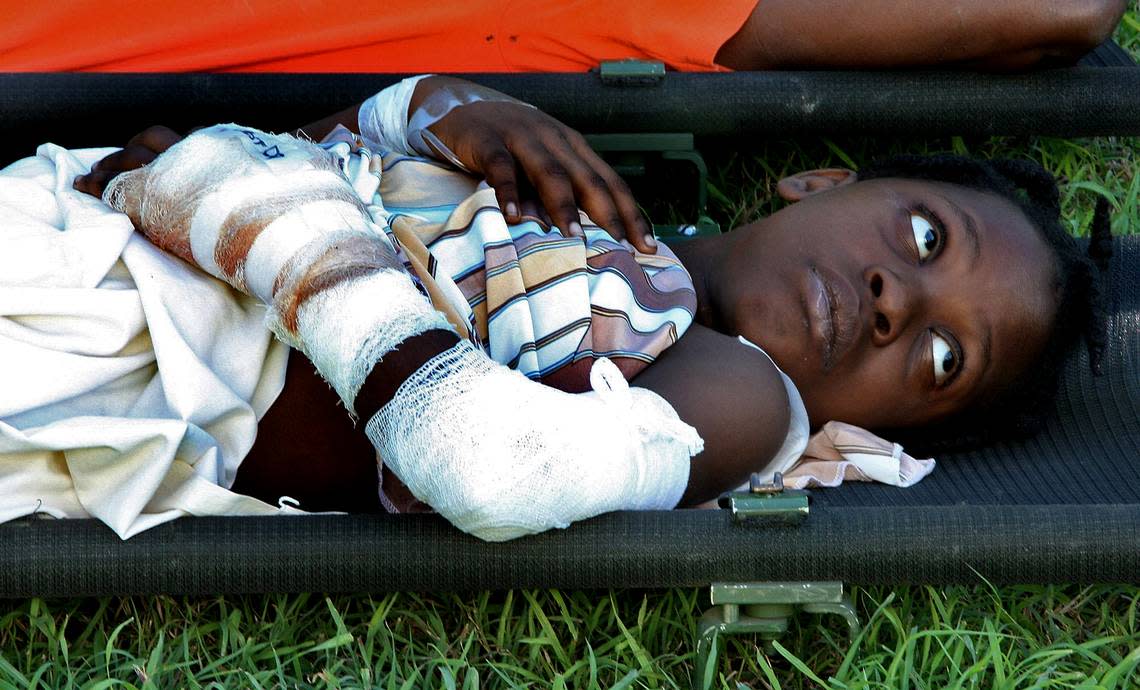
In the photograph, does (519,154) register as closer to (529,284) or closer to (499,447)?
(529,284)

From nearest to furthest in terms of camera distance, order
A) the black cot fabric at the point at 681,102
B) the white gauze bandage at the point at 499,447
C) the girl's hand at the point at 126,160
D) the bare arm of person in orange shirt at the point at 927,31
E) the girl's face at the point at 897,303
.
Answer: the white gauze bandage at the point at 499,447 < the girl's hand at the point at 126,160 < the girl's face at the point at 897,303 < the black cot fabric at the point at 681,102 < the bare arm of person in orange shirt at the point at 927,31

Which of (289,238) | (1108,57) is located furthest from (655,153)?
(289,238)

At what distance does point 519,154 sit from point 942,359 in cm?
72

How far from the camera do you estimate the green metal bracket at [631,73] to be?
2422 mm

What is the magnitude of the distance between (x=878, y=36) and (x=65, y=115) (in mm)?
1515

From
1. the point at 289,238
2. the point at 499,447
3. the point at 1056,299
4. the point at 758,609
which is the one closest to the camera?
the point at 499,447

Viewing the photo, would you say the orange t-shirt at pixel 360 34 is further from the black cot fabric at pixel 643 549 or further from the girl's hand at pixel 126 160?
the black cot fabric at pixel 643 549

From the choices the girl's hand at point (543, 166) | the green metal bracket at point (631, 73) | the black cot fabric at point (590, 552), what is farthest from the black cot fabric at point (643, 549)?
the green metal bracket at point (631, 73)

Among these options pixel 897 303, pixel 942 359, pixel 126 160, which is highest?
pixel 126 160

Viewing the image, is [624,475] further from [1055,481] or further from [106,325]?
[1055,481]

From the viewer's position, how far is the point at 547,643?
167 cm

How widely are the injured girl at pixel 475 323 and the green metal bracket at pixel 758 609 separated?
16 cm

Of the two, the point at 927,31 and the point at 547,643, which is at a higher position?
the point at 927,31

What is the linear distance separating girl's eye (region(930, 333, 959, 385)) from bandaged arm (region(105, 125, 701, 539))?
55 centimetres
